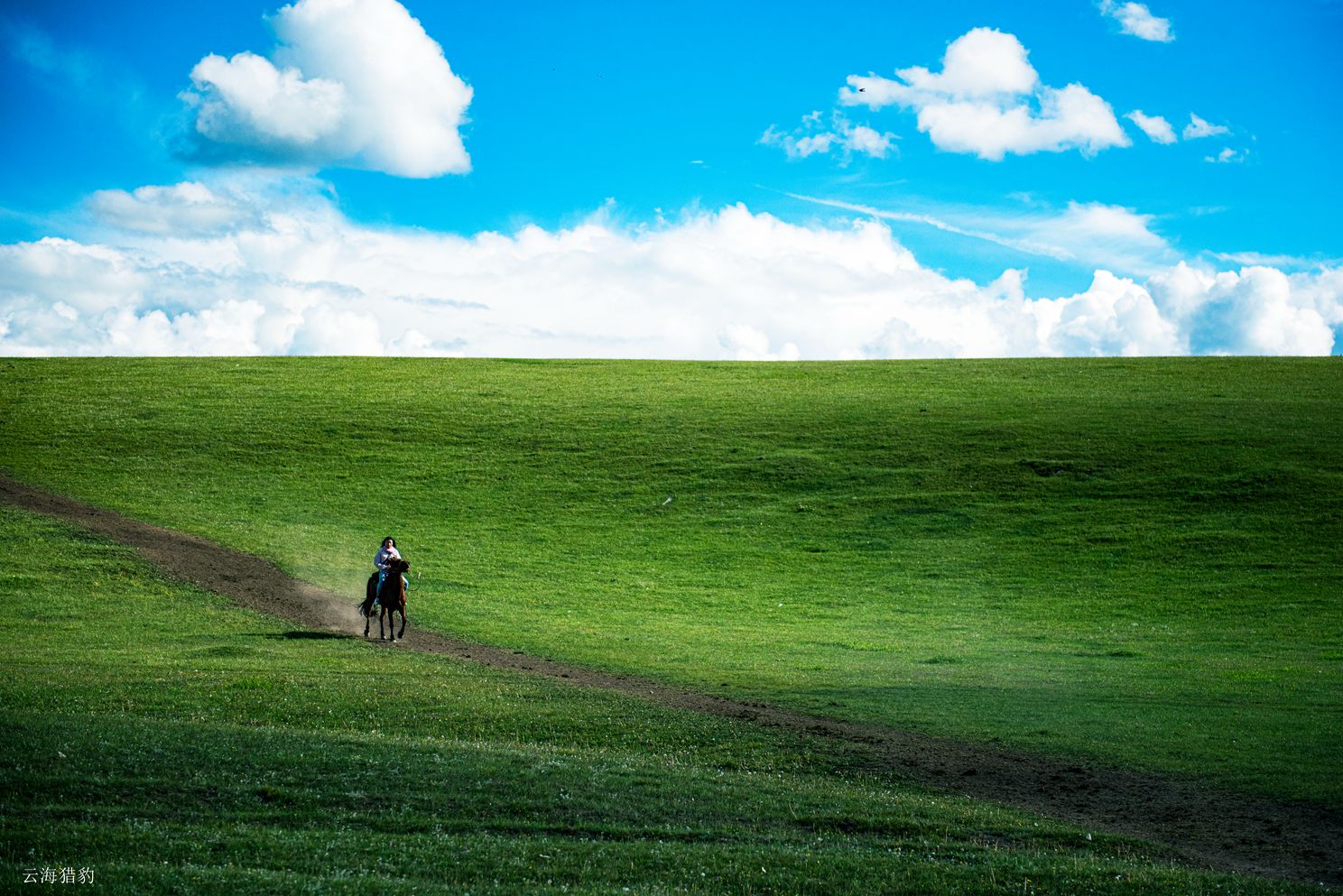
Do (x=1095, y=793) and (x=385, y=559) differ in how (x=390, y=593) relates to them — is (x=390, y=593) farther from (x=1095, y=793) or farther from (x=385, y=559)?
(x=1095, y=793)

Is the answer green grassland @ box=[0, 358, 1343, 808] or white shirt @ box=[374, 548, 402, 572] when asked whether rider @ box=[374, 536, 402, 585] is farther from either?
green grassland @ box=[0, 358, 1343, 808]

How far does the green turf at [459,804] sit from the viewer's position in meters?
9.63

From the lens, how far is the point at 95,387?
190ft

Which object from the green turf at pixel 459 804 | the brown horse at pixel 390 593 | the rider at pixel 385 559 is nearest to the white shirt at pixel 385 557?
the rider at pixel 385 559

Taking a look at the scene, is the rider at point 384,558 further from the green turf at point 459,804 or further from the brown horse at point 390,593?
the green turf at point 459,804

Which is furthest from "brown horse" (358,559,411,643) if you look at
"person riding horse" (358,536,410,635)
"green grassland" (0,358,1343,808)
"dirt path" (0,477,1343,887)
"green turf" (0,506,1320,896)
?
"green turf" (0,506,1320,896)

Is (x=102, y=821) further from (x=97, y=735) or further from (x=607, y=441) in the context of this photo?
(x=607, y=441)

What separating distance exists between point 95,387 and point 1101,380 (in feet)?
215

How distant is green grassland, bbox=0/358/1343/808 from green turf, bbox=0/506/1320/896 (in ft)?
15.2

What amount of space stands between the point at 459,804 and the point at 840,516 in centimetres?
3047

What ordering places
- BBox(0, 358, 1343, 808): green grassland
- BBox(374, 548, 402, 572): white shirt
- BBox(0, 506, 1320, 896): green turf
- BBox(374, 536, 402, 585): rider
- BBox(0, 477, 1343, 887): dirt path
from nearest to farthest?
BBox(0, 506, 1320, 896): green turf → BBox(0, 477, 1343, 887): dirt path → BBox(0, 358, 1343, 808): green grassland → BBox(374, 536, 402, 585): rider → BBox(374, 548, 402, 572): white shirt

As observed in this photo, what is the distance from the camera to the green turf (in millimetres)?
9633

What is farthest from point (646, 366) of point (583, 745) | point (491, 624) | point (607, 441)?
point (583, 745)

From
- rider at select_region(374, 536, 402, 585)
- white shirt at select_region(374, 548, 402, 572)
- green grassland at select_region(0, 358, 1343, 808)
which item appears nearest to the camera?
green grassland at select_region(0, 358, 1343, 808)
